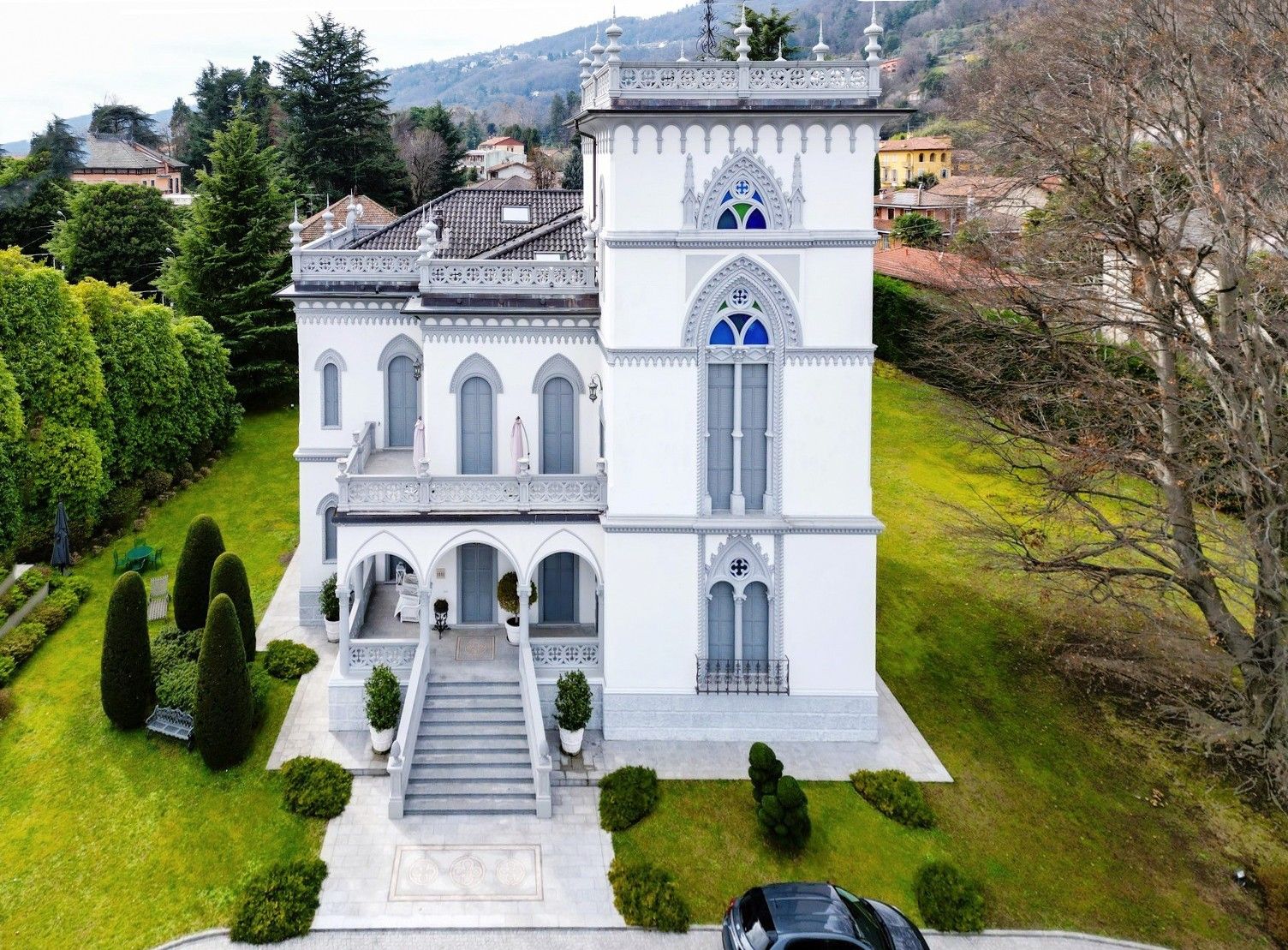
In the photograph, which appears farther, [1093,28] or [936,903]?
[1093,28]

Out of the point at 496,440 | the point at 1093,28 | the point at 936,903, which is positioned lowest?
the point at 936,903

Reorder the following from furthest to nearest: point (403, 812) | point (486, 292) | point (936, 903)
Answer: point (486, 292)
point (403, 812)
point (936, 903)

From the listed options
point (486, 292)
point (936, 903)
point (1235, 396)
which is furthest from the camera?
point (486, 292)

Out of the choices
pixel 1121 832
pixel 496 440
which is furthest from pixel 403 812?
pixel 1121 832

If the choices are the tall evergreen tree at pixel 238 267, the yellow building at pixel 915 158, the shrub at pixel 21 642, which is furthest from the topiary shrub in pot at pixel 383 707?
the yellow building at pixel 915 158

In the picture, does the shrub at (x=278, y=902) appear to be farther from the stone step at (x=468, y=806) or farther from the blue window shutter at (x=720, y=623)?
the blue window shutter at (x=720, y=623)

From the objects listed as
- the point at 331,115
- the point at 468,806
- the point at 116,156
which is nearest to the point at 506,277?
the point at 468,806

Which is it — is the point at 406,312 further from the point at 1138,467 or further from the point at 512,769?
the point at 1138,467

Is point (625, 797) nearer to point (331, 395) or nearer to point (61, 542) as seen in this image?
point (331, 395)

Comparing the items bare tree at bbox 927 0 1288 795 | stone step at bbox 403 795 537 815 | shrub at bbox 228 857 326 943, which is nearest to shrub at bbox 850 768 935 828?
bare tree at bbox 927 0 1288 795
